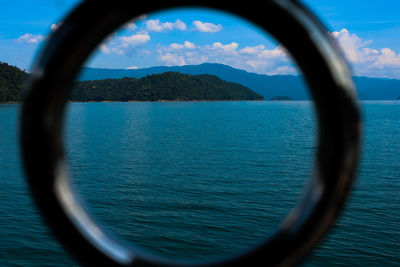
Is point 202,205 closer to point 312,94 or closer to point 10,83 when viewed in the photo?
point 312,94

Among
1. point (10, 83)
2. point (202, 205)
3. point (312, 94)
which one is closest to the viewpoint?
point (312, 94)

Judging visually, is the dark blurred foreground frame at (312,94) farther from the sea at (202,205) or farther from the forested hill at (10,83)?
the forested hill at (10,83)

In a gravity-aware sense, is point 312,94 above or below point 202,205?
above

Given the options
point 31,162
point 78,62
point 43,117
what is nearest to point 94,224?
point 31,162

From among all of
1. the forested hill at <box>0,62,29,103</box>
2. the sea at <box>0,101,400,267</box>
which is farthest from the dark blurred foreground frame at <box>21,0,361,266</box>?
the forested hill at <box>0,62,29,103</box>

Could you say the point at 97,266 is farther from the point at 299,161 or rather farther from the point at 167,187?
the point at 299,161

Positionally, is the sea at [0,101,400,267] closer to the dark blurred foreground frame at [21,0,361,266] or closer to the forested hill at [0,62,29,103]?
the dark blurred foreground frame at [21,0,361,266]

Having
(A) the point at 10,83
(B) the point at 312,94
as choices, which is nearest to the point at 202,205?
(B) the point at 312,94

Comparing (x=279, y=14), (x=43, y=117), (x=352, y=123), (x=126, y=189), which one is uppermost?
(x=279, y=14)
